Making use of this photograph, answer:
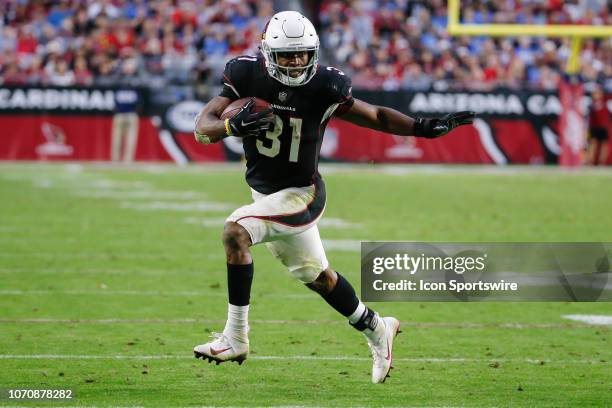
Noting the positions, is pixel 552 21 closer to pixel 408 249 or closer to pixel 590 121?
pixel 590 121

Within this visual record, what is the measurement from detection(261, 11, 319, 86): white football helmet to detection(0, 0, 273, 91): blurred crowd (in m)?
15.4

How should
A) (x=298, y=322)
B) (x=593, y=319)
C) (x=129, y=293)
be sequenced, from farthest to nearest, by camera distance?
(x=129, y=293), (x=593, y=319), (x=298, y=322)

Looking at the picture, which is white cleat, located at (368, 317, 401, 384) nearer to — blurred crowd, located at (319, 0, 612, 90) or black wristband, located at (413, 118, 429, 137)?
black wristband, located at (413, 118, 429, 137)

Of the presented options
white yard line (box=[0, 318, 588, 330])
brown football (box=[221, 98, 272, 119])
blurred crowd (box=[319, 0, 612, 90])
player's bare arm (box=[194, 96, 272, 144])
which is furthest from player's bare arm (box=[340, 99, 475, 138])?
blurred crowd (box=[319, 0, 612, 90])

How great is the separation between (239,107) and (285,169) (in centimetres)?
37

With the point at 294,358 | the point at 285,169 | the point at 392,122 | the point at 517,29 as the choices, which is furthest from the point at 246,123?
the point at 517,29

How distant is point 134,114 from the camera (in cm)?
2064

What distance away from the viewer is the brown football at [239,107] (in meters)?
5.35

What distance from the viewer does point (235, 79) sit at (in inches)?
216

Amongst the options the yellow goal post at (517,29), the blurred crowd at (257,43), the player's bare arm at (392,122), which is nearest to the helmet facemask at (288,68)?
the player's bare arm at (392,122)

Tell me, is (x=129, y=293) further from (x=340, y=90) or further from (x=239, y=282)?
(x=340, y=90)

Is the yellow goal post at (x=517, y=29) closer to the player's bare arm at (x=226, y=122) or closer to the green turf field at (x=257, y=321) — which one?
the green turf field at (x=257, y=321)

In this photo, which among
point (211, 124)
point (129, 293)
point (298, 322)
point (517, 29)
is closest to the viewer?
point (211, 124)

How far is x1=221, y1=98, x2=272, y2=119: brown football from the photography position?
535 cm
